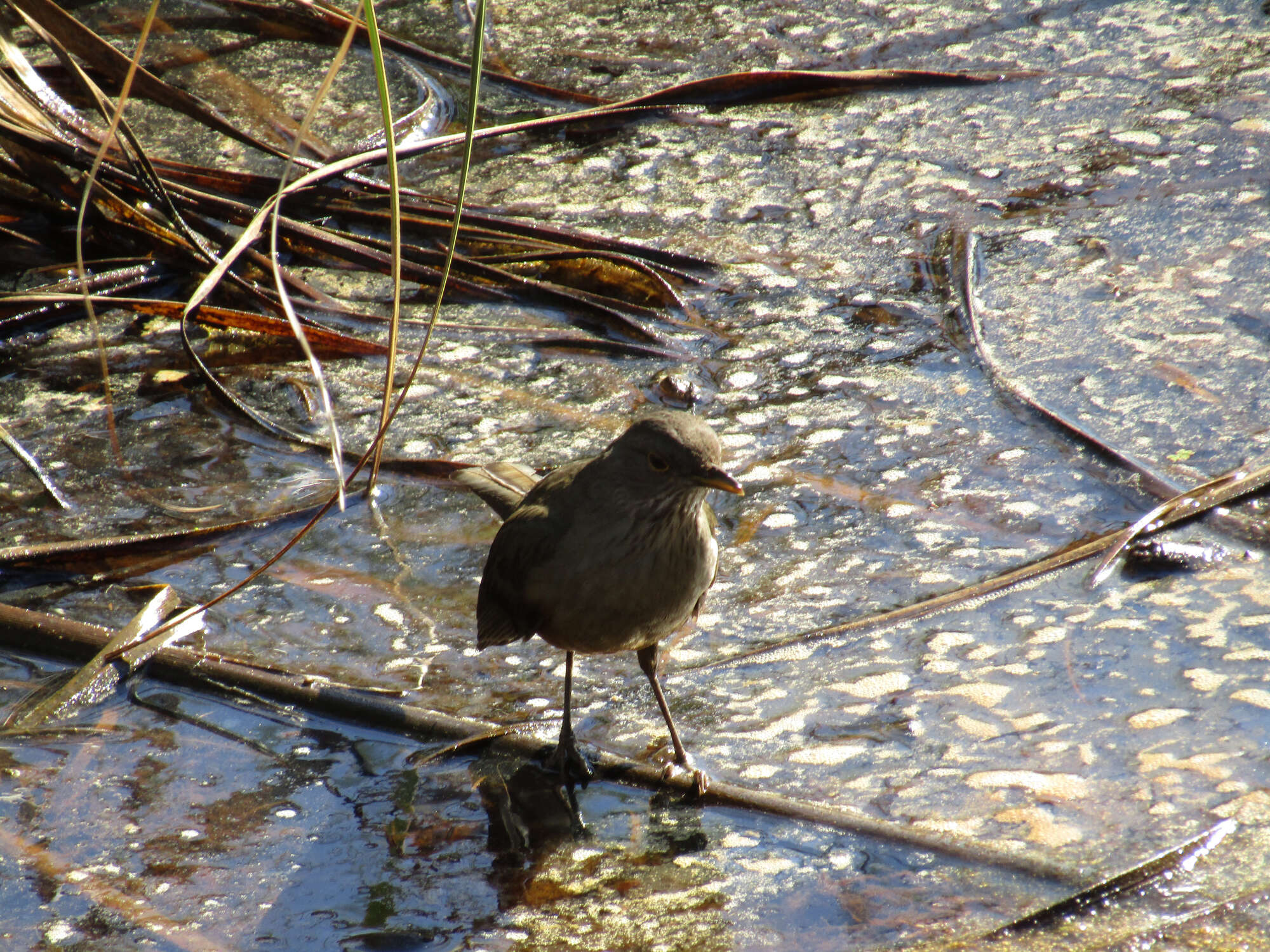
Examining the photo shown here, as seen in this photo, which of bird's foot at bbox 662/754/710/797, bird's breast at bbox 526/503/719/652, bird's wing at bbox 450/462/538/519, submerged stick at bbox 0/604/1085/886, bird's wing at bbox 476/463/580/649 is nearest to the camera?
submerged stick at bbox 0/604/1085/886

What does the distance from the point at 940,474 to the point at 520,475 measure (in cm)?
149

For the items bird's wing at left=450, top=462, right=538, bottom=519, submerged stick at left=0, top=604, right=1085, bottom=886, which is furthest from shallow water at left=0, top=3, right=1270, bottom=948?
bird's wing at left=450, top=462, right=538, bottom=519

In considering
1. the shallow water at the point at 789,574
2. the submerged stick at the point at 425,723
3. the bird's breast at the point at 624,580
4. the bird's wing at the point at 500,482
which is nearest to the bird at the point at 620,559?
the bird's breast at the point at 624,580

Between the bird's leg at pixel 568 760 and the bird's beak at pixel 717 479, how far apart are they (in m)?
0.74

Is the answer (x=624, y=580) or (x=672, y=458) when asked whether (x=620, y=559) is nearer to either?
(x=624, y=580)

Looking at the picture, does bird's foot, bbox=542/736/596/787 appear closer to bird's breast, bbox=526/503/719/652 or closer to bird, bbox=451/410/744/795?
bird, bbox=451/410/744/795

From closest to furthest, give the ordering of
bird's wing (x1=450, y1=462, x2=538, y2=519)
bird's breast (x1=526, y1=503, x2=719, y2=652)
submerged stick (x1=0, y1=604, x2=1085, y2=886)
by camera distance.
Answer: submerged stick (x1=0, y1=604, x2=1085, y2=886) < bird's breast (x1=526, y1=503, x2=719, y2=652) < bird's wing (x1=450, y1=462, x2=538, y2=519)

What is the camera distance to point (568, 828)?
315 cm

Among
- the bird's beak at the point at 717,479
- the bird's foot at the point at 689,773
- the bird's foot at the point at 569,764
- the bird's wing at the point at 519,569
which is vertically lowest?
the bird's foot at the point at 569,764

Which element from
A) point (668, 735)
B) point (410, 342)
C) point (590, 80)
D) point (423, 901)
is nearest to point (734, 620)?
point (668, 735)

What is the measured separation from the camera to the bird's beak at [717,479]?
3.39 m

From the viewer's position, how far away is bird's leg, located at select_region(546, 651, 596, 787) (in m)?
3.26

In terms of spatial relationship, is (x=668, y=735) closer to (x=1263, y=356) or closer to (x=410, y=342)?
(x=410, y=342)

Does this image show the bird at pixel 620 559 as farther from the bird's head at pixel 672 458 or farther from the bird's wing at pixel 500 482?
the bird's wing at pixel 500 482
